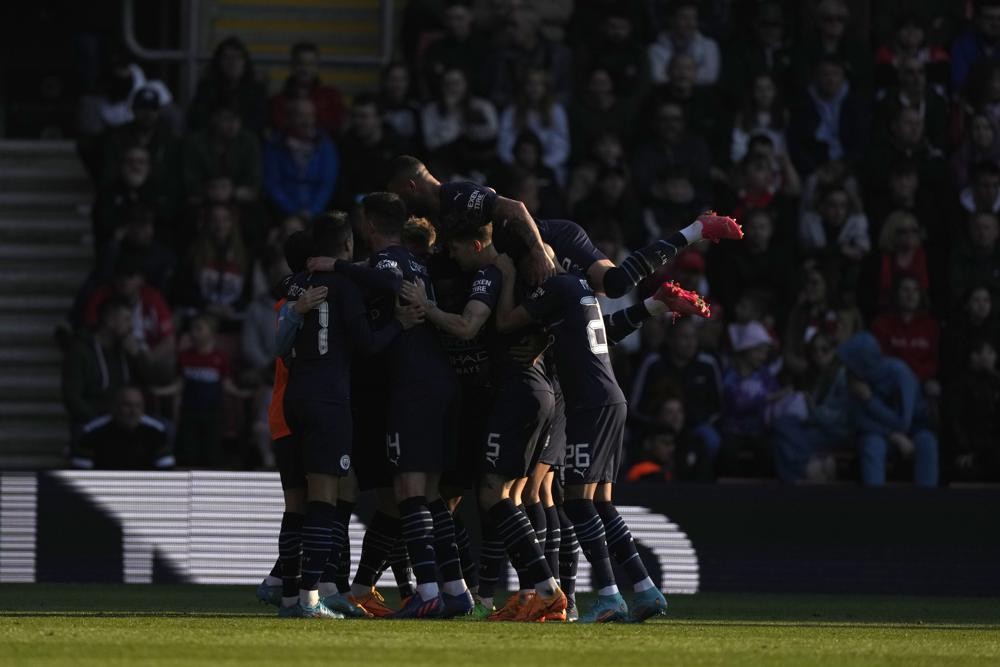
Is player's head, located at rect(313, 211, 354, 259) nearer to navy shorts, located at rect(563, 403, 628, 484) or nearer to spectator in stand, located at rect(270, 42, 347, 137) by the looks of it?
navy shorts, located at rect(563, 403, 628, 484)

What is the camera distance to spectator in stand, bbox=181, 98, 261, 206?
17234mm

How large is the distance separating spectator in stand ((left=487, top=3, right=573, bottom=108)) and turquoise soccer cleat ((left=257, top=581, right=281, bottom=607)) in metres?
7.06

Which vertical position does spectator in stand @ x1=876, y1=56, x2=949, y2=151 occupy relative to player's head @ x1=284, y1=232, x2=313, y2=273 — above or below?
above

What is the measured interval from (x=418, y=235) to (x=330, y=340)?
104 cm

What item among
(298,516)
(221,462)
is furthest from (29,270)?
(298,516)

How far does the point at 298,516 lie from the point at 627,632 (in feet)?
6.88

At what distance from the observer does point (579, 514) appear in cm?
1058

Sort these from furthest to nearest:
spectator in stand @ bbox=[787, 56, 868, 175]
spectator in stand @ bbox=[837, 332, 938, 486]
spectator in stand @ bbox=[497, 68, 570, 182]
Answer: spectator in stand @ bbox=[787, 56, 868, 175] → spectator in stand @ bbox=[497, 68, 570, 182] → spectator in stand @ bbox=[837, 332, 938, 486]

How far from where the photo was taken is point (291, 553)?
1093 centimetres

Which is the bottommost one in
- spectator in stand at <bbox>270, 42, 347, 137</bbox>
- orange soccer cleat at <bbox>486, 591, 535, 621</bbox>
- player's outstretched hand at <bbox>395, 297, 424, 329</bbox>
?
orange soccer cleat at <bbox>486, 591, 535, 621</bbox>

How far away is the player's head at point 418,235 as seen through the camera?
11.4m

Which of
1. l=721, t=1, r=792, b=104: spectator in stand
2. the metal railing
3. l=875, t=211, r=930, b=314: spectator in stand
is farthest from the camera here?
the metal railing

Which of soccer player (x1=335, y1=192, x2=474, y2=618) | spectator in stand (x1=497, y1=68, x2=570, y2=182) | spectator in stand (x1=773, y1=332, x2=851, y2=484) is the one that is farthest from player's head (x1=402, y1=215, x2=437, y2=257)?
spectator in stand (x1=497, y1=68, x2=570, y2=182)

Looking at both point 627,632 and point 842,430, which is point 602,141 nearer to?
point 842,430
